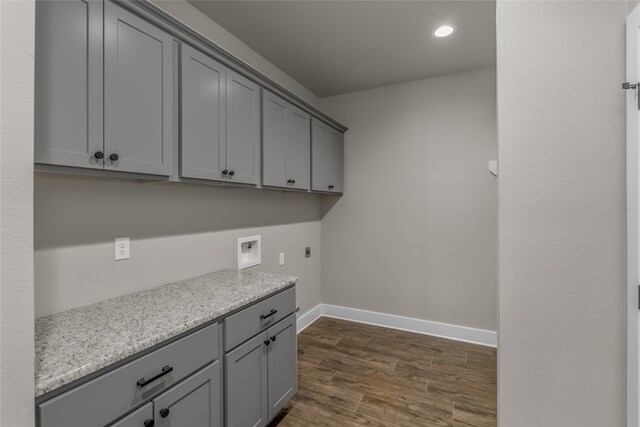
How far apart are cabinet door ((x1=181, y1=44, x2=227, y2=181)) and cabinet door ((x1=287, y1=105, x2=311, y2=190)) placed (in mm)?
845

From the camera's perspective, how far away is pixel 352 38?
2486 mm

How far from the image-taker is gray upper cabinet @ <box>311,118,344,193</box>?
3.05 m

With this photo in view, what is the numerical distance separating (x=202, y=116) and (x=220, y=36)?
104 cm

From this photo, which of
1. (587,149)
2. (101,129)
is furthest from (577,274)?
(101,129)

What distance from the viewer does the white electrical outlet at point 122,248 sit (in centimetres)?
158

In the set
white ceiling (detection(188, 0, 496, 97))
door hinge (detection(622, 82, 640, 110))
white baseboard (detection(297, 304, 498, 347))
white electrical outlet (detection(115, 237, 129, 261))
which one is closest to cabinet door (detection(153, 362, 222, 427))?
white electrical outlet (detection(115, 237, 129, 261))

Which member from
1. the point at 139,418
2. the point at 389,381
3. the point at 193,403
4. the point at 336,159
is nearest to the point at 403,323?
the point at 389,381

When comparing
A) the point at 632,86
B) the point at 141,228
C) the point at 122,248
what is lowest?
the point at 122,248

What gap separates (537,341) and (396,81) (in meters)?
2.91

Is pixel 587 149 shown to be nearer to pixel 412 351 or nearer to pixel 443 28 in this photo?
pixel 443 28

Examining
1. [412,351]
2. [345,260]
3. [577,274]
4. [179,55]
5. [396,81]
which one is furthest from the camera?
[345,260]

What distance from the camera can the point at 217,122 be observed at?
1.83m

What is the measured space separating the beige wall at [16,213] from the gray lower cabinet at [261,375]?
84 centimetres

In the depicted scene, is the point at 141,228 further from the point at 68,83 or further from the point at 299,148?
the point at 299,148
